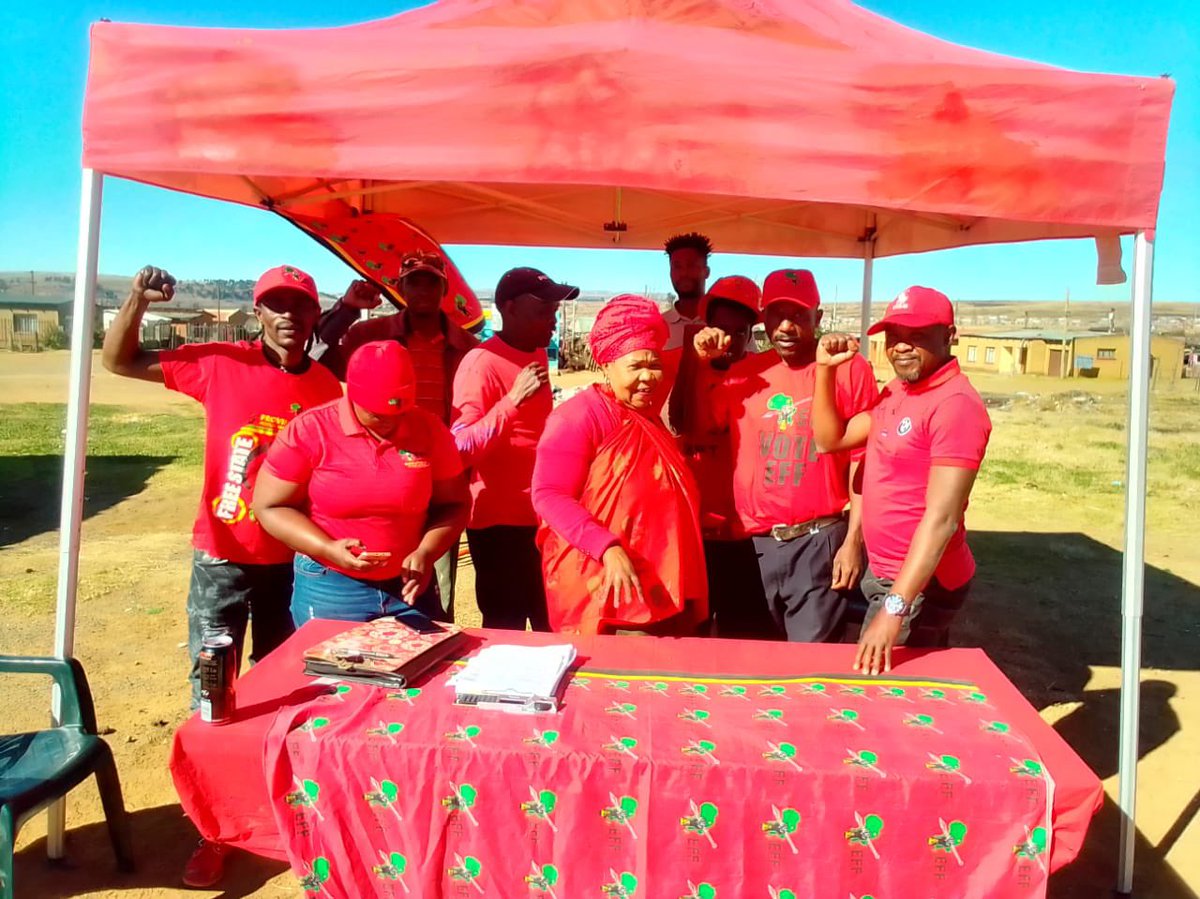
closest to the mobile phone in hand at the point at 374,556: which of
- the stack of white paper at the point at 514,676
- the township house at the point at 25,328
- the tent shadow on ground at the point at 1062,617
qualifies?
the stack of white paper at the point at 514,676

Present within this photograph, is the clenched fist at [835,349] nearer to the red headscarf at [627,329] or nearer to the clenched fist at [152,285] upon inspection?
the red headscarf at [627,329]

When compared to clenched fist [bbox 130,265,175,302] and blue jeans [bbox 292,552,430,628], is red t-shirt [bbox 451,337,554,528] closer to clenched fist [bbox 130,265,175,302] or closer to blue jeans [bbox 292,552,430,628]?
blue jeans [bbox 292,552,430,628]

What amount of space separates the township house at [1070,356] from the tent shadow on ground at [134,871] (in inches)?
1016

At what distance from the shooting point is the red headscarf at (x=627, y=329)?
90.7 inches

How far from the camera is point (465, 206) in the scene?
4.92 meters

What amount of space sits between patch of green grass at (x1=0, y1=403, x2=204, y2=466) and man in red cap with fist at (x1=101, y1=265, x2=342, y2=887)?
900 centimetres

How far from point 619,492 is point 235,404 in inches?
52.1

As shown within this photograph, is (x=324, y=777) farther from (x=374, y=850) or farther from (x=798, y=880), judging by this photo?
(x=798, y=880)

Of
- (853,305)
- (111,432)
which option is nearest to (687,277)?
(111,432)

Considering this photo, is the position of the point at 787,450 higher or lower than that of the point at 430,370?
lower

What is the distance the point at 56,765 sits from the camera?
7.32ft

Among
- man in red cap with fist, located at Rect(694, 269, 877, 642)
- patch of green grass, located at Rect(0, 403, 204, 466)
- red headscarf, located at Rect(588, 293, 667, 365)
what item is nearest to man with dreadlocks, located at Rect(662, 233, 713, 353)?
man in red cap with fist, located at Rect(694, 269, 877, 642)

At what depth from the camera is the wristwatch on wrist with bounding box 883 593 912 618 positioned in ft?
7.58

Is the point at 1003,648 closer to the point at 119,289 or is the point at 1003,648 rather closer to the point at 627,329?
the point at 627,329
